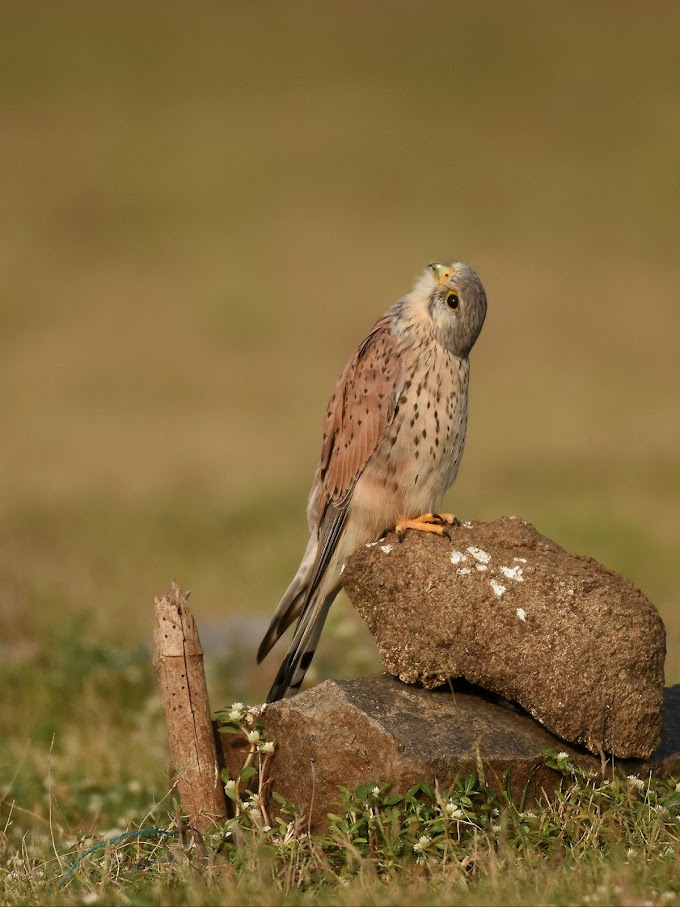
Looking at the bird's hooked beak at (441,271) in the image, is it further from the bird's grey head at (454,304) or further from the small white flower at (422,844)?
the small white flower at (422,844)

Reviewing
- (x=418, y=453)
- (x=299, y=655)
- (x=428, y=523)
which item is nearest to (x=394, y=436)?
(x=418, y=453)

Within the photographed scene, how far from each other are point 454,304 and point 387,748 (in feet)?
6.13

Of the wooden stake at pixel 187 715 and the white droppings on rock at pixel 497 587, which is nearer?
the wooden stake at pixel 187 715

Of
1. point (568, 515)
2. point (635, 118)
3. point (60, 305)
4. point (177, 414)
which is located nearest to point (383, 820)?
point (568, 515)

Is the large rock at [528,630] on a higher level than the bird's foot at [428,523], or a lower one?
lower

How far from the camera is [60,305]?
29.0 m

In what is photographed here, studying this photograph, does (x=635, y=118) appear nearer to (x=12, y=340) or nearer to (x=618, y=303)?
(x=618, y=303)

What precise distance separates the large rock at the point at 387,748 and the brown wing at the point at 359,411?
104 centimetres

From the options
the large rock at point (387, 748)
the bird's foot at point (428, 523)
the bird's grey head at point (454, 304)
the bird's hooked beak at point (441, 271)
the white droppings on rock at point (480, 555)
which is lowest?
the large rock at point (387, 748)

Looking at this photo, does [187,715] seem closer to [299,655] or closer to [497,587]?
[299,655]

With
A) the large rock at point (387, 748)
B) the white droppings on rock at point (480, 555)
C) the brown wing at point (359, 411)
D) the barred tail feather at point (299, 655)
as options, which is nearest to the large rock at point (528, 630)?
the white droppings on rock at point (480, 555)

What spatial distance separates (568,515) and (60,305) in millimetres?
17231

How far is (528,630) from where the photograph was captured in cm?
494

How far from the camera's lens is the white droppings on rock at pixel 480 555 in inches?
201
